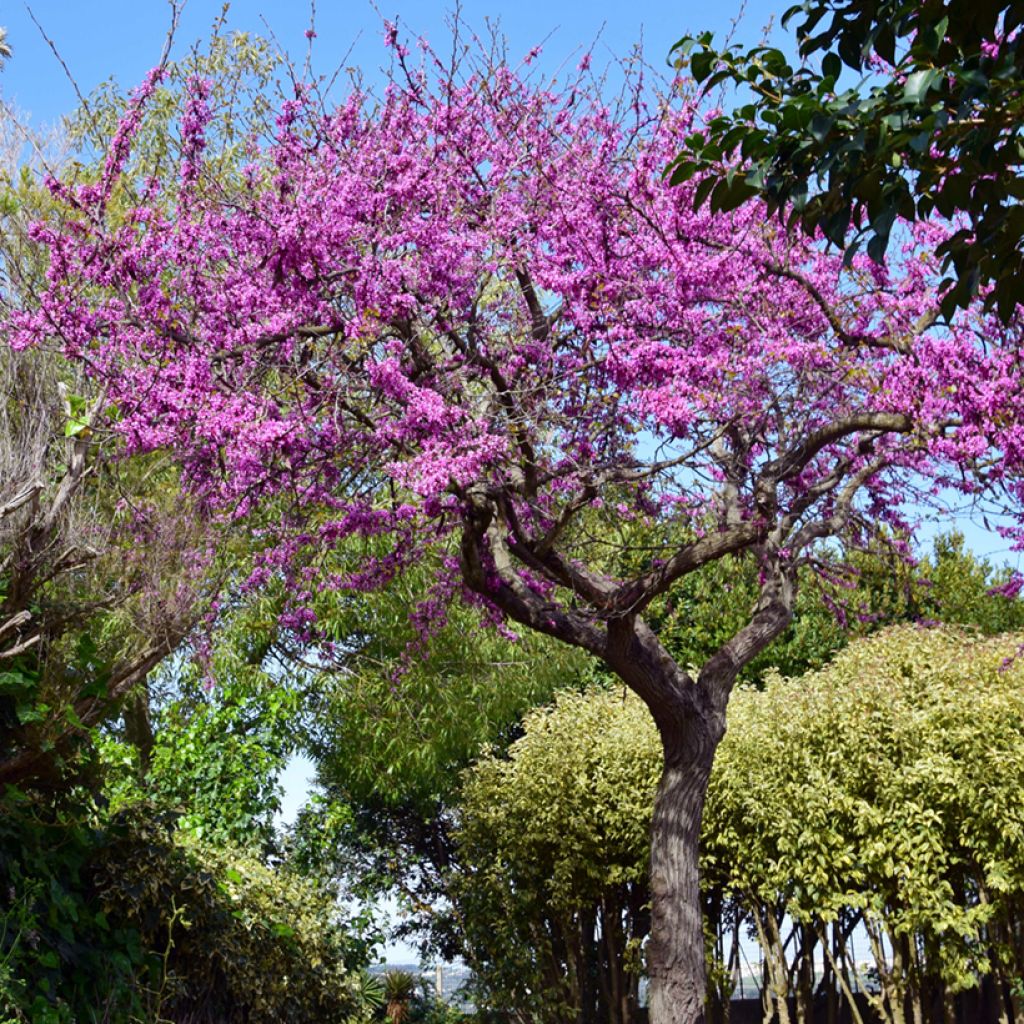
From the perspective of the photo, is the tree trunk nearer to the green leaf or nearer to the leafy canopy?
the leafy canopy

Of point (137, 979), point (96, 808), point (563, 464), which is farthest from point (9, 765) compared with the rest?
point (563, 464)

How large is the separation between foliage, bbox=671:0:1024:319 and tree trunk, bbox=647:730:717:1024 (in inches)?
241

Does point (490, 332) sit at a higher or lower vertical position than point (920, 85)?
higher

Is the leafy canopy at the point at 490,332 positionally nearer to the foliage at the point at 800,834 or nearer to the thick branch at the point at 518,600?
the thick branch at the point at 518,600


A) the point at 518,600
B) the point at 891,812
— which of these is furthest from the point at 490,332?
the point at 891,812

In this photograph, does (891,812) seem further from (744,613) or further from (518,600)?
(744,613)

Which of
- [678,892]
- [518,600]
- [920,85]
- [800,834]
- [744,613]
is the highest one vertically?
[744,613]

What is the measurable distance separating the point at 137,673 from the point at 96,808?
90 cm

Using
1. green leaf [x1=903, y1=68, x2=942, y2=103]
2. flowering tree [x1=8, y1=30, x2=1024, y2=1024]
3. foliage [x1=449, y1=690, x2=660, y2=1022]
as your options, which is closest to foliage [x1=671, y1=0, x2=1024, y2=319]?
green leaf [x1=903, y1=68, x2=942, y2=103]

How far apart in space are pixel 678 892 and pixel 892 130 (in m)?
7.02

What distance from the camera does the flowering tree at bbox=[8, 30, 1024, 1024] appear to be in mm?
8617

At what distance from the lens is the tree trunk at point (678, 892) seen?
385 inches

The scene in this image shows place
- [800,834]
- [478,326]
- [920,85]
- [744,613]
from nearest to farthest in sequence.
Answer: [920,85]
[478,326]
[800,834]
[744,613]

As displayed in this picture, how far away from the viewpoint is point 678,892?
392 inches
